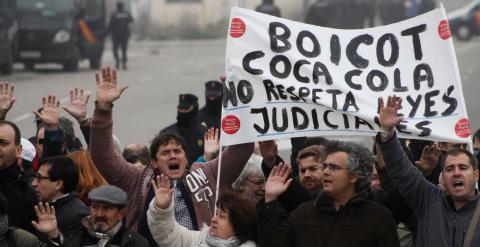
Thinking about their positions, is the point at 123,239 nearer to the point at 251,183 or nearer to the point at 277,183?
the point at 277,183

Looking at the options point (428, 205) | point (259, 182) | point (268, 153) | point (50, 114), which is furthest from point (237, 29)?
point (428, 205)

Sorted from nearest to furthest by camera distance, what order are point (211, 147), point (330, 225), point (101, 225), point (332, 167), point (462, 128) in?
point (330, 225) → point (101, 225) → point (332, 167) → point (462, 128) → point (211, 147)

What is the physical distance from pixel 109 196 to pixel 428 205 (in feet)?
5.71

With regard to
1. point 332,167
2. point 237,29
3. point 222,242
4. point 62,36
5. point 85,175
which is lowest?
point 222,242

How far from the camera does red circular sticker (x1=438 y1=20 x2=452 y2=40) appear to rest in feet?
26.8

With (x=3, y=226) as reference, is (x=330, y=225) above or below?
below

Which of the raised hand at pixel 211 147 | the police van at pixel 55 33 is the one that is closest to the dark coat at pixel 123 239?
the raised hand at pixel 211 147

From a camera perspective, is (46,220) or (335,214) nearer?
(335,214)

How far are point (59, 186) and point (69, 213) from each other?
0.69ft

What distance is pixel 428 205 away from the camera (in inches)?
291

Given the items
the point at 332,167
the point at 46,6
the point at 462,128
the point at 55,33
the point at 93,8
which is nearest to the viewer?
the point at 332,167

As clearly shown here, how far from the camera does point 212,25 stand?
58062 millimetres

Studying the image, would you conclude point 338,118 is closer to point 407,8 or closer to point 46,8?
point 46,8

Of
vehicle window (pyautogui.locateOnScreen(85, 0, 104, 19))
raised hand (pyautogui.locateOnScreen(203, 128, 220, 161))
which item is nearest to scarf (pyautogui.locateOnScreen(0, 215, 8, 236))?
raised hand (pyautogui.locateOnScreen(203, 128, 220, 161))
